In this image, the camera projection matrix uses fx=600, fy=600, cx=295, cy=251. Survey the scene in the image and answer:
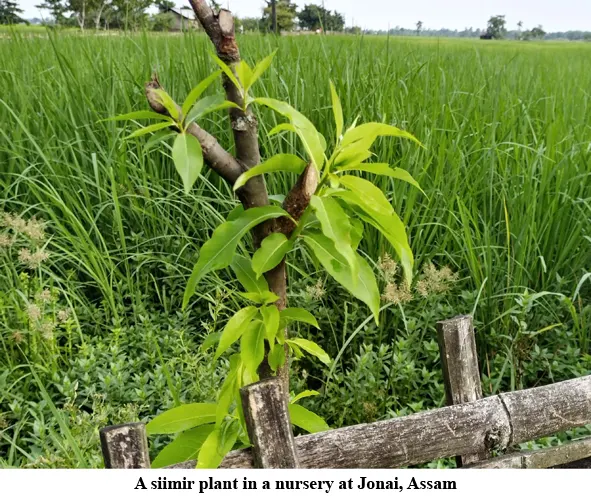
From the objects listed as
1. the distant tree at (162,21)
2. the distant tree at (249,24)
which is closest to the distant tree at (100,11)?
the distant tree at (162,21)

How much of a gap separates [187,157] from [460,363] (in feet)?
3.23

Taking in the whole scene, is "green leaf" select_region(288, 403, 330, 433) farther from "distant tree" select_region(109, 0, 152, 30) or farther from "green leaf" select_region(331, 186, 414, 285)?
"distant tree" select_region(109, 0, 152, 30)

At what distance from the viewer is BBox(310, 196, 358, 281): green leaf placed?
907 mm

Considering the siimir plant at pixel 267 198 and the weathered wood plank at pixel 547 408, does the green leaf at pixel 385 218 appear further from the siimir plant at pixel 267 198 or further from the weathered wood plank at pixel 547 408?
the weathered wood plank at pixel 547 408

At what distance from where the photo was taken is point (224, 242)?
993mm

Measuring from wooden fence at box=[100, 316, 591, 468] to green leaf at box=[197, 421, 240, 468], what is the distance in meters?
0.04

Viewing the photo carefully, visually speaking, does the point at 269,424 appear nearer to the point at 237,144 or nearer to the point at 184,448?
the point at 184,448

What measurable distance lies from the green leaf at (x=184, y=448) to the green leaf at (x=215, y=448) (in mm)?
60

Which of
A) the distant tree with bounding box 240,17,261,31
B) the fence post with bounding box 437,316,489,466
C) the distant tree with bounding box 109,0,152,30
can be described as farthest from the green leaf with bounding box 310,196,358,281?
the distant tree with bounding box 240,17,261,31

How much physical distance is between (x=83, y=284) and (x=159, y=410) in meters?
0.76

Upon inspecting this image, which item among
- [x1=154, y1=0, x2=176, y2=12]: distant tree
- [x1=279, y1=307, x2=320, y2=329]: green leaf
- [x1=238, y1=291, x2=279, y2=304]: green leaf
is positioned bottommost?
[x1=279, y1=307, x2=320, y2=329]: green leaf

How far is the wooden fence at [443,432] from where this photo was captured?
1148 millimetres
